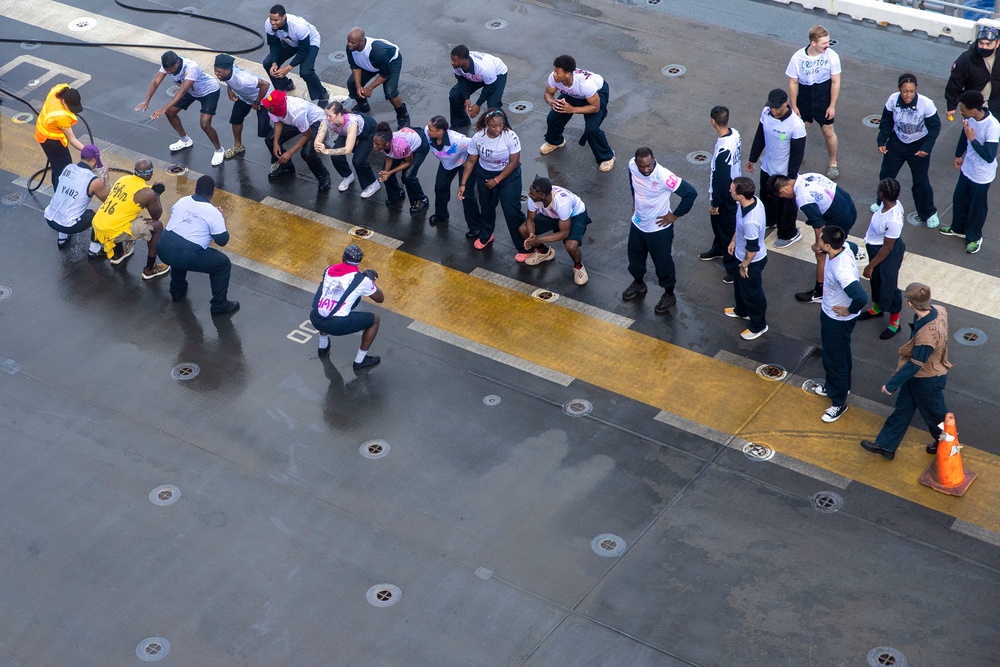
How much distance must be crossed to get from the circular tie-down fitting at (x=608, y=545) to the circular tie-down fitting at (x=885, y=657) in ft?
7.05

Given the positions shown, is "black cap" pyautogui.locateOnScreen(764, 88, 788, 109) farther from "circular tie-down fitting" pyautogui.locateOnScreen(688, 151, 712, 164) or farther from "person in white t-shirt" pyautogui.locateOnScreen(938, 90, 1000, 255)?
"circular tie-down fitting" pyautogui.locateOnScreen(688, 151, 712, 164)

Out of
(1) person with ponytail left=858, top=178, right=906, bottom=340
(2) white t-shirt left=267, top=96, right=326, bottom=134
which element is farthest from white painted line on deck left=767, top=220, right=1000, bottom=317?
(2) white t-shirt left=267, top=96, right=326, bottom=134

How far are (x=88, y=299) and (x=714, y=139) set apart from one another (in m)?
7.72

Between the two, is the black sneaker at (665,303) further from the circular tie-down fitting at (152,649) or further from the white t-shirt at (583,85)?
the circular tie-down fitting at (152,649)

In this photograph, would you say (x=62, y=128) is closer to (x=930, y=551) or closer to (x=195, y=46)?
(x=195, y=46)

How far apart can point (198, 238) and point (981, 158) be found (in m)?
8.17

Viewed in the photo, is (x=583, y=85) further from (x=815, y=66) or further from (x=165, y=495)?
(x=165, y=495)

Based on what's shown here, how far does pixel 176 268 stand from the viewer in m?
13.0

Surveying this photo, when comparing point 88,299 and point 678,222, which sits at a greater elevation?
point 678,222

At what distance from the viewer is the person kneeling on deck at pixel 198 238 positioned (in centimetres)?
1282

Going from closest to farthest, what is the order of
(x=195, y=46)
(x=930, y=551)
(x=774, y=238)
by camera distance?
(x=930, y=551) → (x=774, y=238) → (x=195, y=46)

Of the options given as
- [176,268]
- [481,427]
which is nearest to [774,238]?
[481,427]

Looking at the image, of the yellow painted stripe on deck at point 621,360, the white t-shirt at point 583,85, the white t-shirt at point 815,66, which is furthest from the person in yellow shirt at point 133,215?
the white t-shirt at point 815,66

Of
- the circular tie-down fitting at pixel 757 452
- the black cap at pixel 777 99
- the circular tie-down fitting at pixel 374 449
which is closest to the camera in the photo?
the circular tie-down fitting at pixel 757 452
